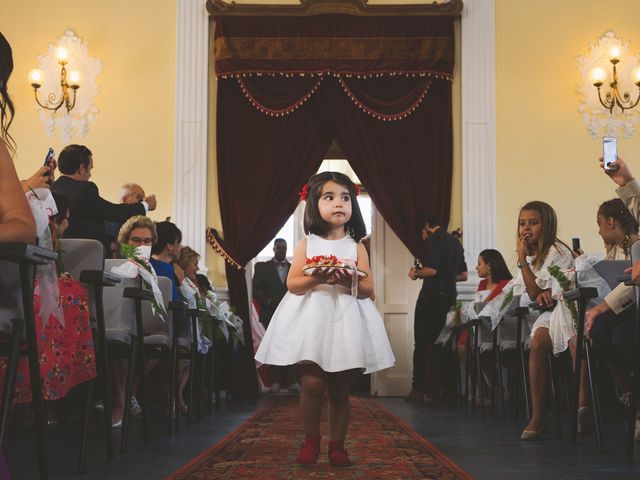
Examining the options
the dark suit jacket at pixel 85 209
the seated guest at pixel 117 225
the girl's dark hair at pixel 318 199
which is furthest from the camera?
the seated guest at pixel 117 225

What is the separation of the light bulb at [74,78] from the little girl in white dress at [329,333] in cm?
499

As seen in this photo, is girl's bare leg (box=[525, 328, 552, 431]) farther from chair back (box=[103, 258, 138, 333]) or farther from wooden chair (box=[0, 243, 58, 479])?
wooden chair (box=[0, 243, 58, 479])

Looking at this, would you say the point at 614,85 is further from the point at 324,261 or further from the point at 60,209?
the point at 324,261

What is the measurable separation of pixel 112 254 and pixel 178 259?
640 millimetres

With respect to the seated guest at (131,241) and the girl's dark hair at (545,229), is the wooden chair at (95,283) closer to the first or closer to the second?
the seated guest at (131,241)

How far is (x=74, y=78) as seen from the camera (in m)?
7.63

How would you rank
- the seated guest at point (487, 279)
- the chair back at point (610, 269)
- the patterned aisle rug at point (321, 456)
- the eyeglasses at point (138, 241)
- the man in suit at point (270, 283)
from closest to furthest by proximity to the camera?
1. the patterned aisle rug at point (321, 456)
2. the chair back at point (610, 269)
3. the eyeglasses at point (138, 241)
4. the seated guest at point (487, 279)
5. the man in suit at point (270, 283)

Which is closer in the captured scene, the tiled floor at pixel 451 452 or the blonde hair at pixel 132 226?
the tiled floor at pixel 451 452

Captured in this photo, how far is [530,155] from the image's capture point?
7887mm

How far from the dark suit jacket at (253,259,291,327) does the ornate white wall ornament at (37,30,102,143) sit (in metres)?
2.58

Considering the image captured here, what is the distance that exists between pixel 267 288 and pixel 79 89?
294 centimetres

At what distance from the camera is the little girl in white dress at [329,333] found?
298cm

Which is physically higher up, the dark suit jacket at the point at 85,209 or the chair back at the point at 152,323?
the dark suit jacket at the point at 85,209

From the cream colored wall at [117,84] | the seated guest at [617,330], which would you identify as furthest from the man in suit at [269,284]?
the seated guest at [617,330]
